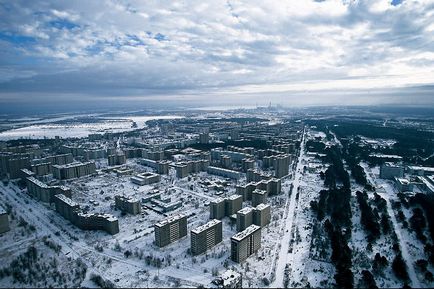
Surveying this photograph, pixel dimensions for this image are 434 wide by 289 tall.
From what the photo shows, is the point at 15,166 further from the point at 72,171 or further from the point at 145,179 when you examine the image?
the point at 145,179

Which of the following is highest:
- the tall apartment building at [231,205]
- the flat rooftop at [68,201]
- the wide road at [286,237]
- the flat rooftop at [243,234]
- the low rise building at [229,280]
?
the flat rooftop at [68,201]

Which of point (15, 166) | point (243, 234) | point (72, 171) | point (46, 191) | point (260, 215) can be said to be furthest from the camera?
point (15, 166)

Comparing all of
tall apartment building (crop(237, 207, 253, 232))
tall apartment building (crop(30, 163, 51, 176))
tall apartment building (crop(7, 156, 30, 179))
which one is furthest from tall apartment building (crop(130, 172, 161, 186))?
tall apartment building (crop(237, 207, 253, 232))

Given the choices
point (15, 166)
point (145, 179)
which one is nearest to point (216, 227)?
point (145, 179)

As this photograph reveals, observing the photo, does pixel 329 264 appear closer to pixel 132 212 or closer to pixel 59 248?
pixel 132 212

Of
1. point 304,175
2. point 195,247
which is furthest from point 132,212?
point 304,175

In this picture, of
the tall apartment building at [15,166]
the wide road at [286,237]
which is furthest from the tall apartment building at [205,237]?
the tall apartment building at [15,166]

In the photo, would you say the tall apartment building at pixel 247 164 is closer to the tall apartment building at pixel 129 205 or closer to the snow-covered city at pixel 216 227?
the snow-covered city at pixel 216 227
